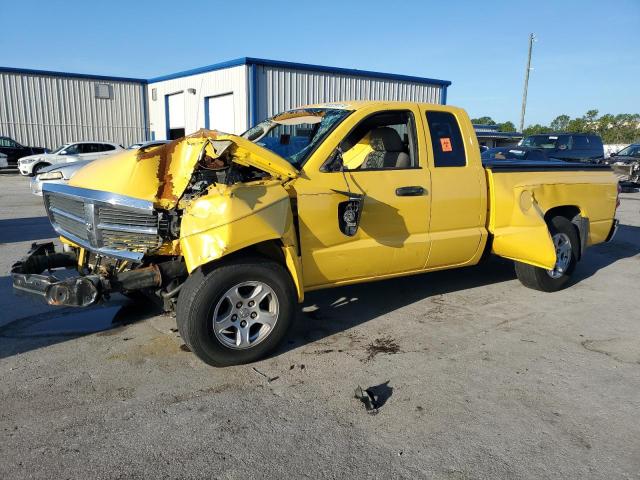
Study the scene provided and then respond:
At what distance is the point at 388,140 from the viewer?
16.2ft

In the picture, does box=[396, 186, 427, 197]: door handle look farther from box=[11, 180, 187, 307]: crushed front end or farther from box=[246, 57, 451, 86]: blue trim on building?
box=[246, 57, 451, 86]: blue trim on building

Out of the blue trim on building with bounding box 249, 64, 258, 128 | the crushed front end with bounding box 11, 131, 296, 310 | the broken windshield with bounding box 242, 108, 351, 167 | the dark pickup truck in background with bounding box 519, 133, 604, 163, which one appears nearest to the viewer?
the crushed front end with bounding box 11, 131, 296, 310

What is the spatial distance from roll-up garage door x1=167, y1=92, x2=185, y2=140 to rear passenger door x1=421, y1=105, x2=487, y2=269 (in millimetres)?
24190

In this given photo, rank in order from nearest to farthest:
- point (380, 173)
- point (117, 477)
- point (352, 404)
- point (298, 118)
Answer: point (117, 477), point (352, 404), point (380, 173), point (298, 118)

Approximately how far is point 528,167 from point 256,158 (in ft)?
10.9

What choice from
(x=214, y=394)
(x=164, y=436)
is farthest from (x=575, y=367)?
(x=164, y=436)

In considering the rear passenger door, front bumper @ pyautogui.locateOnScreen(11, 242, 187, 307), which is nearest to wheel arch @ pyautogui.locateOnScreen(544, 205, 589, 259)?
the rear passenger door

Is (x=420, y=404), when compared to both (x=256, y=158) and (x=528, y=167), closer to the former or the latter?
(x=256, y=158)

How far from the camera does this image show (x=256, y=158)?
3.83m

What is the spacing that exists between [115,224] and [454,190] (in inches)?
119

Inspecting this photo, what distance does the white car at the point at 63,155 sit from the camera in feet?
69.7

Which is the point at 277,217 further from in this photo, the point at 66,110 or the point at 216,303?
the point at 66,110

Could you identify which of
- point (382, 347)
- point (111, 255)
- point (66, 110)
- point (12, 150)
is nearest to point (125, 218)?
point (111, 255)

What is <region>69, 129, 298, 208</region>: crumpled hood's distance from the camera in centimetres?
371
